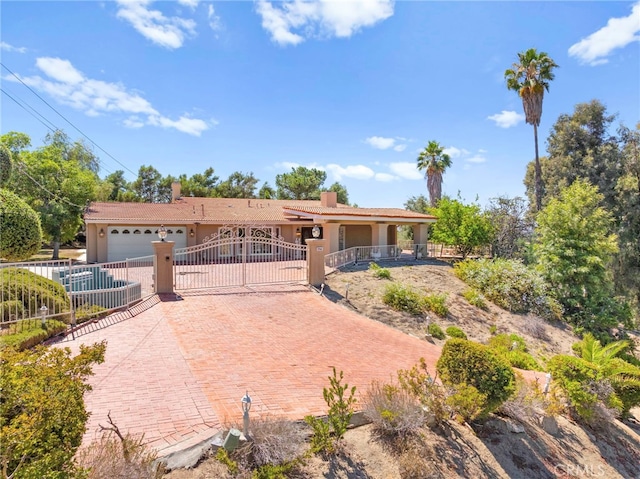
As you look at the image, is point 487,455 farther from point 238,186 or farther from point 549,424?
point 238,186

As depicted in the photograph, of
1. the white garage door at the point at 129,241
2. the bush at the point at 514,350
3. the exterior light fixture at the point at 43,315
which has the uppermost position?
the white garage door at the point at 129,241

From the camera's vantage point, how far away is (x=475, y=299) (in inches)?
655

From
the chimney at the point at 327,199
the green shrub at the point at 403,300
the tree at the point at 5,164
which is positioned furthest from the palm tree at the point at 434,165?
the tree at the point at 5,164

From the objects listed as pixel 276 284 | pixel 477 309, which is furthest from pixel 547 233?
pixel 276 284

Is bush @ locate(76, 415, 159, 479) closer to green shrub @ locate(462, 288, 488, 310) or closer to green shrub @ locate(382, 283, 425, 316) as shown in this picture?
green shrub @ locate(382, 283, 425, 316)

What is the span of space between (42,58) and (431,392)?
17055 mm

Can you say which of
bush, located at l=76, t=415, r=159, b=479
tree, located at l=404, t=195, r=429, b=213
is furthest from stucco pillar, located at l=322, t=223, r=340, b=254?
tree, located at l=404, t=195, r=429, b=213

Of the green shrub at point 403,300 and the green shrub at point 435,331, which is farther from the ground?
the green shrub at point 403,300

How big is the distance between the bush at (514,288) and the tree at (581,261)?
84 centimetres

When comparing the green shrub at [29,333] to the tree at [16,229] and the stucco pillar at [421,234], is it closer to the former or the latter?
the tree at [16,229]

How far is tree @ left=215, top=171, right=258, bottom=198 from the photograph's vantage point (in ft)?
163

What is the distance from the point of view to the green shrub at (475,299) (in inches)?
648

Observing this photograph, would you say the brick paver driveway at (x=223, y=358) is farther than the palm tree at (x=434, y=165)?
No

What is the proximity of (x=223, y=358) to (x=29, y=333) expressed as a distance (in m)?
4.36
